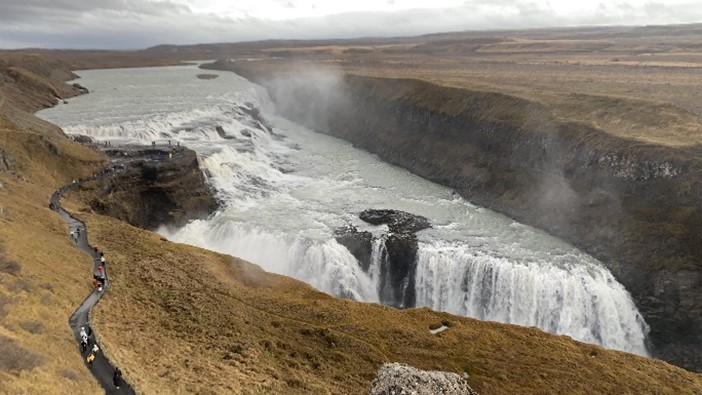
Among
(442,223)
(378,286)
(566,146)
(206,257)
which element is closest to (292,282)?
(206,257)

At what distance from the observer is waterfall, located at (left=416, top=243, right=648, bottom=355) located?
38.2 m

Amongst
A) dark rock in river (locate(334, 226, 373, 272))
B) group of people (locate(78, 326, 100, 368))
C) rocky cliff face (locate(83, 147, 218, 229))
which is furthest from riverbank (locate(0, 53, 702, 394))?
rocky cliff face (locate(83, 147, 218, 229))

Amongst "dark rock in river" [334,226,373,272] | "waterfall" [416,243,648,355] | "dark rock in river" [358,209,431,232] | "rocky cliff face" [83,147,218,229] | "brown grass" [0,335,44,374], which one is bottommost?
"waterfall" [416,243,648,355]

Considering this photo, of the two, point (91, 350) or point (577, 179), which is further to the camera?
point (577, 179)

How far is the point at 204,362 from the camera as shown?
73.9 feet

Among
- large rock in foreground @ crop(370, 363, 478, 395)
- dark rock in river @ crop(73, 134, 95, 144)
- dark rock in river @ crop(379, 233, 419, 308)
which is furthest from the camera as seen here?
dark rock in river @ crop(73, 134, 95, 144)

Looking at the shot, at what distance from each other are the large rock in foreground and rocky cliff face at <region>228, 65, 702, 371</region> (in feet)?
90.1

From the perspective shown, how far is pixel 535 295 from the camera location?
38.9 m

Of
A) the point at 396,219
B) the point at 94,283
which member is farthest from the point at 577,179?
the point at 94,283

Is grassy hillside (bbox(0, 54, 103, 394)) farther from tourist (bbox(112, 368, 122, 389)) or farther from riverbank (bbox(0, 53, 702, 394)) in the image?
tourist (bbox(112, 368, 122, 389))

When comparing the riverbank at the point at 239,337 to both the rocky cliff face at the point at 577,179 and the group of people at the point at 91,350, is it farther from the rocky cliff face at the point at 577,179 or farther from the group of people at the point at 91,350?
the rocky cliff face at the point at 577,179

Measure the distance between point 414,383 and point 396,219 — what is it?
31457 mm

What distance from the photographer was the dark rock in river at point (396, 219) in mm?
46781

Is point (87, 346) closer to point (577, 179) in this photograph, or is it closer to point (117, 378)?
point (117, 378)
